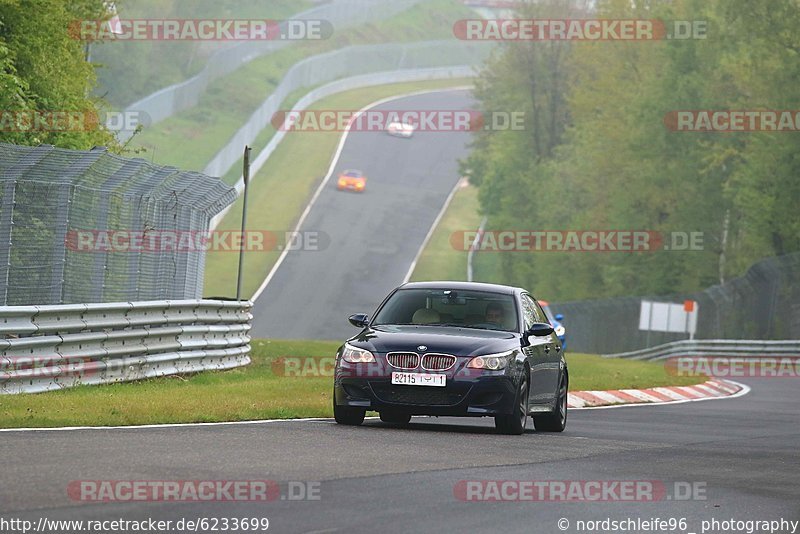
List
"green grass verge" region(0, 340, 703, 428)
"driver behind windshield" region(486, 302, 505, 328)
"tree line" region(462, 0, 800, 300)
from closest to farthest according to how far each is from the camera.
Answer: "green grass verge" region(0, 340, 703, 428) → "driver behind windshield" region(486, 302, 505, 328) → "tree line" region(462, 0, 800, 300)

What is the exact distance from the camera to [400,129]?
339 feet

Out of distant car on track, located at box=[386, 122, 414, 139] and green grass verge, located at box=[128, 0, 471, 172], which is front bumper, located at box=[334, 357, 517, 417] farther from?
distant car on track, located at box=[386, 122, 414, 139]

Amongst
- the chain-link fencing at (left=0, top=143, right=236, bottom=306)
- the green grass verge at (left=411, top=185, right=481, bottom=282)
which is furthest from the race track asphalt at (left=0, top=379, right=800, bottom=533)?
the green grass verge at (left=411, top=185, right=481, bottom=282)

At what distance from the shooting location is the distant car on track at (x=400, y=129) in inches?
4055

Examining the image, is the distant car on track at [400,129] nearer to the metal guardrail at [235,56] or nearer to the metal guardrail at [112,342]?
the metal guardrail at [235,56]

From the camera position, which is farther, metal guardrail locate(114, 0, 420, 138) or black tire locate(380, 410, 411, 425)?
metal guardrail locate(114, 0, 420, 138)

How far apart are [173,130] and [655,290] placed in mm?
34477

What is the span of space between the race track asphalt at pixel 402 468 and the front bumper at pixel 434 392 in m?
0.23

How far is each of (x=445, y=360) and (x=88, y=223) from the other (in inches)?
244
